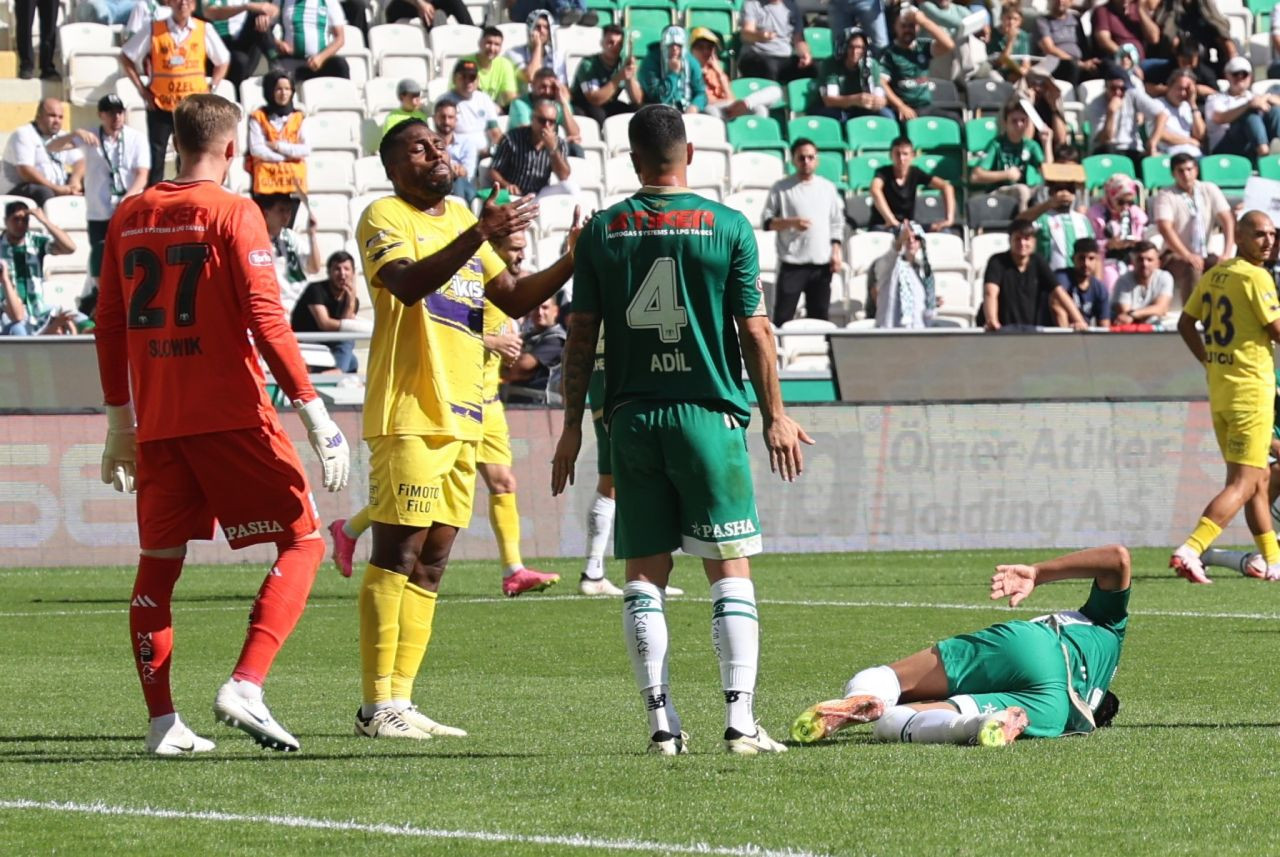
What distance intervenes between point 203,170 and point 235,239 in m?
0.34

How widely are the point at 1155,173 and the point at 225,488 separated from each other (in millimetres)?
20321

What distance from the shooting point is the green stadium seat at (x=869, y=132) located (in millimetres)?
25094

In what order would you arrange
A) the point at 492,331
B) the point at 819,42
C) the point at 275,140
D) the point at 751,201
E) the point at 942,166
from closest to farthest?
1. the point at 492,331
2. the point at 275,140
3. the point at 751,201
4. the point at 942,166
5. the point at 819,42

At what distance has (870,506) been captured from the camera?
18562 mm

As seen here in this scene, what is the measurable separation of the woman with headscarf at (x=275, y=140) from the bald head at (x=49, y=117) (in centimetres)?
188

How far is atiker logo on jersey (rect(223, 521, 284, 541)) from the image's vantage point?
7.30 metres

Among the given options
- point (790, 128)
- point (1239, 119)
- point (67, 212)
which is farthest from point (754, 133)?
point (67, 212)

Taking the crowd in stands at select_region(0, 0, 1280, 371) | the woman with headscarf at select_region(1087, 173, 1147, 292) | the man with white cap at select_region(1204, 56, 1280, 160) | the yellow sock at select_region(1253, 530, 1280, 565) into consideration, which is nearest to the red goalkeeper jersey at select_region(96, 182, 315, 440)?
the yellow sock at select_region(1253, 530, 1280, 565)

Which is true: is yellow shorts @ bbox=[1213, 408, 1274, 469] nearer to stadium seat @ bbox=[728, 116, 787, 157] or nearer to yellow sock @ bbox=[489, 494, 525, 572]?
yellow sock @ bbox=[489, 494, 525, 572]

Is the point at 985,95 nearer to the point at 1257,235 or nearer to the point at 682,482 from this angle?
the point at 1257,235

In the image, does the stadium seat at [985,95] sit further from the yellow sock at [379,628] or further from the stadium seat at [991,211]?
the yellow sock at [379,628]

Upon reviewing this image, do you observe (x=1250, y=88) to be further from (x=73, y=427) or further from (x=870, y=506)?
(x=73, y=427)

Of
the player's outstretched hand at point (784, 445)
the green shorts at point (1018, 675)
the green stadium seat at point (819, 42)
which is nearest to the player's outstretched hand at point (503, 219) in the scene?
the player's outstretched hand at point (784, 445)

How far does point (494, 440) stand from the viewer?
14.2 metres
